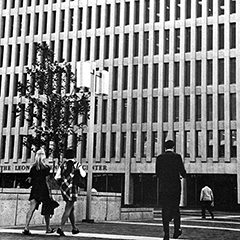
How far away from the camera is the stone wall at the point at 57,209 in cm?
1328

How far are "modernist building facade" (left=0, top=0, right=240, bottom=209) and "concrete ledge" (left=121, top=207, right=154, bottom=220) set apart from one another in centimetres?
2421

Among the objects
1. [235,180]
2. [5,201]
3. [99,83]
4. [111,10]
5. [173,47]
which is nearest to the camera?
[5,201]

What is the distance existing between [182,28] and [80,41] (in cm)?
1038

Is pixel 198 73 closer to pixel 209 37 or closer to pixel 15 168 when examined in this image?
pixel 209 37

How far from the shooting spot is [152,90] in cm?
4791

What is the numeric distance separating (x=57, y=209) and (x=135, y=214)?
494cm

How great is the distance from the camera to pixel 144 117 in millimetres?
47938

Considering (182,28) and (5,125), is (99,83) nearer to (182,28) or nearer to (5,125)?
(182,28)

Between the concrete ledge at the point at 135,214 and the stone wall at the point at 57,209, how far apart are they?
74 cm

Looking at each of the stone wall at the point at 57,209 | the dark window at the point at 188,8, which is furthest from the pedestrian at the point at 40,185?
the dark window at the point at 188,8

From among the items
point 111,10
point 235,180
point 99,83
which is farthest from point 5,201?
point 111,10

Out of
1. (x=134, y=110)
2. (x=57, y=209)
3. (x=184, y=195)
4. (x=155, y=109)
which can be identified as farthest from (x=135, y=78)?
(x=57, y=209)

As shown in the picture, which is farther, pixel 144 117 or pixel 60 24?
pixel 60 24

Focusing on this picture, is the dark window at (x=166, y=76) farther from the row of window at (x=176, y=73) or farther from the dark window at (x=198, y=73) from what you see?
the dark window at (x=198, y=73)
